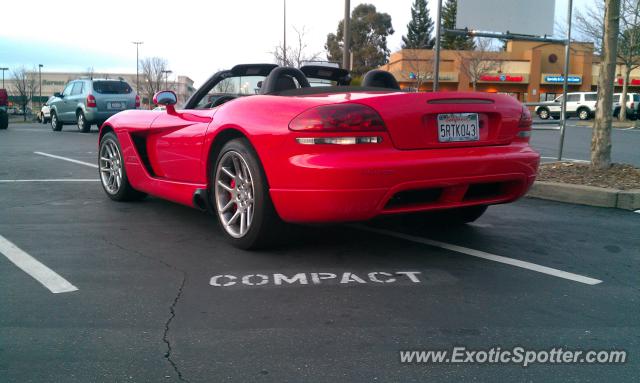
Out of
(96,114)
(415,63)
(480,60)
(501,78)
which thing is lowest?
(96,114)

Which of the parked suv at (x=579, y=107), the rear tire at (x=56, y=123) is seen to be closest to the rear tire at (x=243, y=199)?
the rear tire at (x=56, y=123)

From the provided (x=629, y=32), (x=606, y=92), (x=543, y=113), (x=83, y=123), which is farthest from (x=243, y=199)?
(x=543, y=113)

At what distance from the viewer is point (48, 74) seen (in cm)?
10869

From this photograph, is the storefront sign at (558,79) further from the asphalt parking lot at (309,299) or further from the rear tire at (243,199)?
the rear tire at (243,199)

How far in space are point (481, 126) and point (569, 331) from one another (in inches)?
66.3

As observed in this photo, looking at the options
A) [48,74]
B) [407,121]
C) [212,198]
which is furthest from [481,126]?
[48,74]

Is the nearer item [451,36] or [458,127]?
[458,127]

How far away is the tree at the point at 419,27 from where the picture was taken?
79.5 m

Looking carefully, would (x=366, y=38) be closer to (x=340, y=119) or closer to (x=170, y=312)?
(x=340, y=119)

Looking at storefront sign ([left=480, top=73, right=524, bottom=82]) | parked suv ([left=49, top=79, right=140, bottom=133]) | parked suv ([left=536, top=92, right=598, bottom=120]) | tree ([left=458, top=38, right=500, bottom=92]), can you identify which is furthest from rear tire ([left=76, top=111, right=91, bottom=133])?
storefront sign ([left=480, top=73, right=524, bottom=82])

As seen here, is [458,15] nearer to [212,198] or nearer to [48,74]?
[212,198]

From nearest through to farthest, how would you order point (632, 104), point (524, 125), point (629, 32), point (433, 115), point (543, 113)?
point (433, 115), point (524, 125), point (629, 32), point (632, 104), point (543, 113)

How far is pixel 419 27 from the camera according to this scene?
7981 cm

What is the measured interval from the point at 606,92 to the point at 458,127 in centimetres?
443
